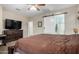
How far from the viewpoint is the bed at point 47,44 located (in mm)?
754

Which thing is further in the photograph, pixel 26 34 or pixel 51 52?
pixel 26 34

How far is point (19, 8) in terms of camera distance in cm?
84

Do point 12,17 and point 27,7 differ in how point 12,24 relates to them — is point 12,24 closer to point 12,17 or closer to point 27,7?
point 12,17

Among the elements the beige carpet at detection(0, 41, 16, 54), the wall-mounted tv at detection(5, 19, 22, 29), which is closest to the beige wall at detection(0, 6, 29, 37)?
the wall-mounted tv at detection(5, 19, 22, 29)

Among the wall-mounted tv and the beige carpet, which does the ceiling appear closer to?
the wall-mounted tv

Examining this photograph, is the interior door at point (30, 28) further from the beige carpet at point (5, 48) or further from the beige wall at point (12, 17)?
the beige carpet at point (5, 48)

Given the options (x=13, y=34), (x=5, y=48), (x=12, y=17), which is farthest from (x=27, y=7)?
(x=5, y=48)

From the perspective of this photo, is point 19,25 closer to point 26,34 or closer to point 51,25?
point 26,34

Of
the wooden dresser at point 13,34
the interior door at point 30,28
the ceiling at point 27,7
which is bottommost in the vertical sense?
the wooden dresser at point 13,34

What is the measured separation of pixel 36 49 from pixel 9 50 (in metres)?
0.24

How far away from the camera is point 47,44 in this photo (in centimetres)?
80

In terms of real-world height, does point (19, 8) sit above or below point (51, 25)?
above

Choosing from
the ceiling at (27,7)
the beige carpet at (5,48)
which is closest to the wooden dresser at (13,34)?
the beige carpet at (5,48)
